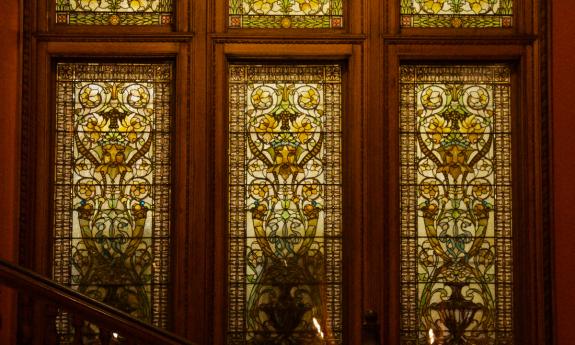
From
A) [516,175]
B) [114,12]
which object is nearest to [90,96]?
[114,12]

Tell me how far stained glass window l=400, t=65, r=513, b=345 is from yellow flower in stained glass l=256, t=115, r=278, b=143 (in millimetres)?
795

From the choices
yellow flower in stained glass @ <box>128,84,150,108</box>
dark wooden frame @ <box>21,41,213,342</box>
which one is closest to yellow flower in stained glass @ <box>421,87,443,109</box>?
dark wooden frame @ <box>21,41,213,342</box>

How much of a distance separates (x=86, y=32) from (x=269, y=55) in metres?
1.13

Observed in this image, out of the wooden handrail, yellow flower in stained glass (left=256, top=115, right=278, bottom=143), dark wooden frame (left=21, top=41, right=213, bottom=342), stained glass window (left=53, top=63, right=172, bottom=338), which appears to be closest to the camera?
the wooden handrail

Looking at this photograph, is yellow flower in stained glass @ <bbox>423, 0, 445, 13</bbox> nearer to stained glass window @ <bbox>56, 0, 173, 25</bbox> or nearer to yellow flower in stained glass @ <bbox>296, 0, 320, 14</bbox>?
yellow flower in stained glass @ <bbox>296, 0, 320, 14</bbox>

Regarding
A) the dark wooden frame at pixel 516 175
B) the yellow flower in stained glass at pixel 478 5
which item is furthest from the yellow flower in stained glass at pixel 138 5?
the yellow flower in stained glass at pixel 478 5

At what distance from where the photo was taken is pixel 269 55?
5.56m

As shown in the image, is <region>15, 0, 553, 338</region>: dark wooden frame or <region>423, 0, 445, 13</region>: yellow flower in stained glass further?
<region>423, 0, 445, 13</region>: yellow flower in stained glass

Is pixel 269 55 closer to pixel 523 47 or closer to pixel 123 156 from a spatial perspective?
pixel 123 156

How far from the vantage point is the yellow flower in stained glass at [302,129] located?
5.64m

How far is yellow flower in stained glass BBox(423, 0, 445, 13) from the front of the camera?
225 inches

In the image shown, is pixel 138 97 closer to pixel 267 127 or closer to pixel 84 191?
pixel 84 191

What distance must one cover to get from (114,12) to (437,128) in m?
2.13

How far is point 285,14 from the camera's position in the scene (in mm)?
5664
